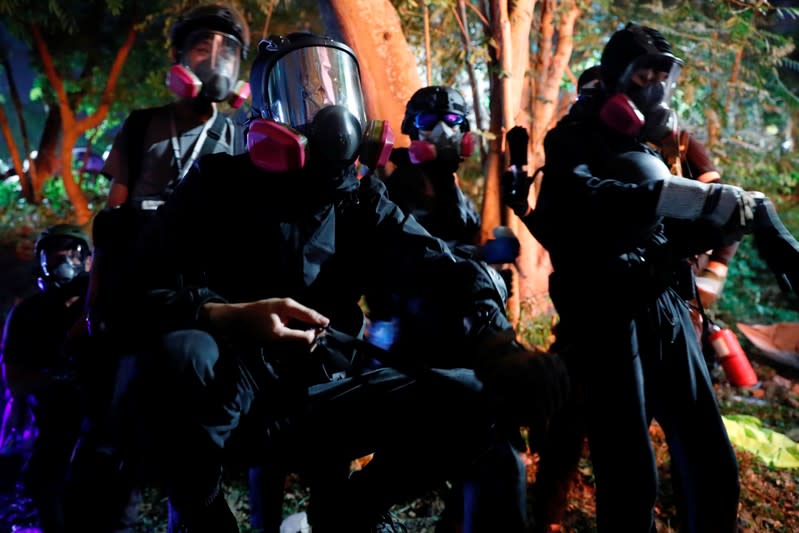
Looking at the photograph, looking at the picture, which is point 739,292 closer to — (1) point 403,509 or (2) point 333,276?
(1) point 403,509

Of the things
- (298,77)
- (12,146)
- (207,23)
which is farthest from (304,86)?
(12,146)

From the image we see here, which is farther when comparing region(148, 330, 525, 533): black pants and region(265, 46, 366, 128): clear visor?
region(265, 46, 366, 128): clear visor

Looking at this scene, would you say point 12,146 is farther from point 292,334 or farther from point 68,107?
point 292,334

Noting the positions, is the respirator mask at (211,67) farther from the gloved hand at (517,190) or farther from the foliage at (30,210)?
the foliage at (30,210)

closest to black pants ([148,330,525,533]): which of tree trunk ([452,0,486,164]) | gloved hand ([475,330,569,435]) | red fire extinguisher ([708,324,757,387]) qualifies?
gloved hand ([475,330,569,435])

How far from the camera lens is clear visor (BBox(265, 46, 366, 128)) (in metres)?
2.02

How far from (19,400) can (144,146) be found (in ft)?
5.06

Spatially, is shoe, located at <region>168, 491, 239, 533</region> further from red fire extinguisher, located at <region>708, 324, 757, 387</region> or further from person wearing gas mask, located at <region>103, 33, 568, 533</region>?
red fire extinguisher, located at <region>708, 324, 757, 387</region>

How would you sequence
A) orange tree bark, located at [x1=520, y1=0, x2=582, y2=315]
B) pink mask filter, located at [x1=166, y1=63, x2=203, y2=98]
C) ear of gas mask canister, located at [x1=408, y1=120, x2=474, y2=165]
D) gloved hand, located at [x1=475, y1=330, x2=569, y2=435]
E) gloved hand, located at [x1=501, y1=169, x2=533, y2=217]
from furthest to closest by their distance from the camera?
orange tree bark, located at [x1=520, y1=0, x2=582, y2=315]
ear of gas mask canister, located at [x1=408, y1=120, x2=474, y2=165]
pink mask filter, located at [x1=166, y1=63, x2=203, y2=98]
gloved hand, located at [x1=501, y1=169, x2=533, y2=217]
gloved hand, located at [x1=475, y1=330, x2=569, y2=435]

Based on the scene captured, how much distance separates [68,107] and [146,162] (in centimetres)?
882

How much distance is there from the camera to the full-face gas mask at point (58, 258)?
3.45 m

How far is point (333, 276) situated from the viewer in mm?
2088

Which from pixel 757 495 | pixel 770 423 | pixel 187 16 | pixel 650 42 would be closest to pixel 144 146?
pixel 187 16

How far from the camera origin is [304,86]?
2.02 m
